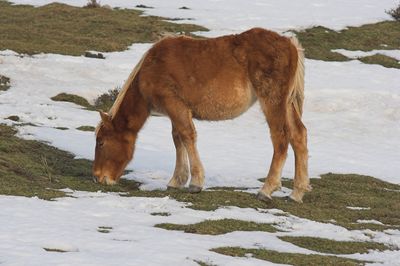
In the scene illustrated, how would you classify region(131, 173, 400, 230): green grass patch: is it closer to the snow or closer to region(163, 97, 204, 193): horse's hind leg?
region(163, 97, 204, 193): horse's hind leg

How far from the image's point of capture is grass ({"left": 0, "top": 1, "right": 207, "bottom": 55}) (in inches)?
1305

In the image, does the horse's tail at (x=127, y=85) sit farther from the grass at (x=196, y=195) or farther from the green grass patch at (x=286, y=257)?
the green grass patch at (x=286, y=257)

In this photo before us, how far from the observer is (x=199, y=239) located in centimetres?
976

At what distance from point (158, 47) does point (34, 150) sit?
4175 mm

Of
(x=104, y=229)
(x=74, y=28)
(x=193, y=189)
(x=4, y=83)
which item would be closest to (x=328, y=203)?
(x=193, y=189)

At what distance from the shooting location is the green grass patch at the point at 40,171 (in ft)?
40.5

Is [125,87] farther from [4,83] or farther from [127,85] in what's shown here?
[4,83]

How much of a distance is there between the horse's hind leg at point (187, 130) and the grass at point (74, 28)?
18462 mm

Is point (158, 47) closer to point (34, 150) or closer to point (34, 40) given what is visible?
point (34, 150)

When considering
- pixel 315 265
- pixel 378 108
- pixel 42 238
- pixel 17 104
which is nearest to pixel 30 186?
→ pixel 42 238

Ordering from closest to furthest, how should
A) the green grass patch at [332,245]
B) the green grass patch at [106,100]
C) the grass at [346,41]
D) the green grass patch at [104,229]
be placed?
the green grass patch at [104,229]
the green grass patch at [332,245]
the green grass patch at [106,100]
the grass at [346,41]

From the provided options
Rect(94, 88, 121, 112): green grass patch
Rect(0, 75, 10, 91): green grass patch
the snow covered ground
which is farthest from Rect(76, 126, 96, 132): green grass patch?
Rect(0, 75, 10, 91): green grass patch

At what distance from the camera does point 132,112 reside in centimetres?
1406

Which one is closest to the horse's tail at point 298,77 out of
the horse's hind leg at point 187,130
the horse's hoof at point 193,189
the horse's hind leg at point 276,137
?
the horse's hind leg at point 276,137
